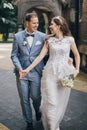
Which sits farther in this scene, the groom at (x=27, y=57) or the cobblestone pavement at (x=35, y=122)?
the cobblestone pavement at (x=35, y=122)

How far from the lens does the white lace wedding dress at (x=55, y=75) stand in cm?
566

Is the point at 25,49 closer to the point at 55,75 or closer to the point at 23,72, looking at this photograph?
the point at 23,72

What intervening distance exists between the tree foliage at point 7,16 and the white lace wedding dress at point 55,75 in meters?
36.5

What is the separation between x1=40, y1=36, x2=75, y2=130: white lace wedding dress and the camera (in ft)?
18.6

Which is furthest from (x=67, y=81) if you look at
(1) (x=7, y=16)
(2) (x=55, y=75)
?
(1) (x=7, y=16)

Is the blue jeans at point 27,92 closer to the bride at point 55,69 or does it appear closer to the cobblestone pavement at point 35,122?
the bride at point 55,69

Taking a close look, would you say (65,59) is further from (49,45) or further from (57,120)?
(57,120)

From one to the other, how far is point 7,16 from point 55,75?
127 ft

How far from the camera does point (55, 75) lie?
5.71 metres

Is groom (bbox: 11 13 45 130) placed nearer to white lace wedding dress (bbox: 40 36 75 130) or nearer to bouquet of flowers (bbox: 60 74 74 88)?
white lace wedding dress (bbox: 40 36 75 130)

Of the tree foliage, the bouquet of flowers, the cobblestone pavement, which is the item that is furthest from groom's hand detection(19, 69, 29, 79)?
the tree foliage

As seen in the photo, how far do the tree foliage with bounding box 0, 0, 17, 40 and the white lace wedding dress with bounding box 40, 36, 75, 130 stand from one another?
3655 cm

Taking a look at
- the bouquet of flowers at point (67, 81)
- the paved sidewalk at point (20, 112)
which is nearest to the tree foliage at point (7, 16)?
the paved sidewalk at point (20, 112)

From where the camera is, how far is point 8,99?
8734 millimetres
